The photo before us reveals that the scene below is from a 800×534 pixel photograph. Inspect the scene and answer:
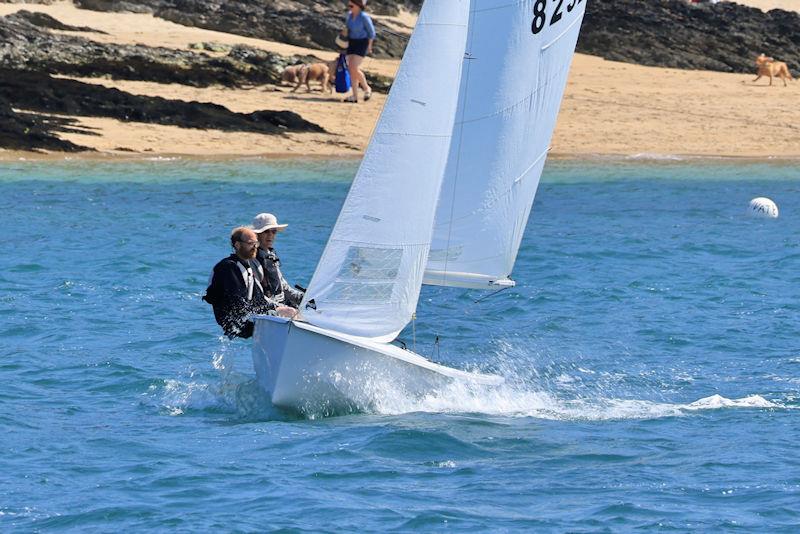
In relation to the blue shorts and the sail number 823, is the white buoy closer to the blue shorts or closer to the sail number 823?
the blue shorts

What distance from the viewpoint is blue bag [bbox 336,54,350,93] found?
1114 inches

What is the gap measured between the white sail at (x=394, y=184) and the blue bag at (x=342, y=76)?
58.1ft

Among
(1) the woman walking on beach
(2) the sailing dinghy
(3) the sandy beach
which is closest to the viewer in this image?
(2) the sailing dinghy

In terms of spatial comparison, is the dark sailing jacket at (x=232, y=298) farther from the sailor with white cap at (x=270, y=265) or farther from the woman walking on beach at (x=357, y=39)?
the woman walking on beach at (x=357, y=39)

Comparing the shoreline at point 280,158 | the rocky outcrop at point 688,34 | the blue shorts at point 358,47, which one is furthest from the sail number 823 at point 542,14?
the rocky outcrop at point 688,34

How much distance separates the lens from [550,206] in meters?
22.9

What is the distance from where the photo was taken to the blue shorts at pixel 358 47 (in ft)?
90.0

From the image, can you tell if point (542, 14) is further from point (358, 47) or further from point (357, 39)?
point (358, 47)

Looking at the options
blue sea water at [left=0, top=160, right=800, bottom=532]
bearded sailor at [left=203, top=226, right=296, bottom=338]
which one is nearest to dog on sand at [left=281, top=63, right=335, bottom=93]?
blue sea water at [left=0, top=160, right=800, bottom=532]

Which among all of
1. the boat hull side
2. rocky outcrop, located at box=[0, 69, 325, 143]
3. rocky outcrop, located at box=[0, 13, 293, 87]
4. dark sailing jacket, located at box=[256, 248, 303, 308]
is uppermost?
dark sailing jacket, located at box=[256, 248, 303, 308]

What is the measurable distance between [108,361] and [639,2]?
2810 centimetres

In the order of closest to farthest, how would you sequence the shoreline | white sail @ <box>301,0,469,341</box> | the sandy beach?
1. white sail @ <box>301,0,469,341</box>
2. the shoreline
3. the sandy beach

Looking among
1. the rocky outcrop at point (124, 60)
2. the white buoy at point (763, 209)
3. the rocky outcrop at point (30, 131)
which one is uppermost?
the white buoy at point (763, 209)

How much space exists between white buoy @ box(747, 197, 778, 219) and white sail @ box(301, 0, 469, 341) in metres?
12.7
